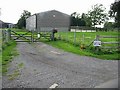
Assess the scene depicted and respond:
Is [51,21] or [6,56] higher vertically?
[51,21]

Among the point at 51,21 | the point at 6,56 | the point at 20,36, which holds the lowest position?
the point at 6,56

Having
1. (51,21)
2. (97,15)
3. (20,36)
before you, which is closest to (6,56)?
(20,36)

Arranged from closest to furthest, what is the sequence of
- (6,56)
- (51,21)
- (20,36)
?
1. (6,56)
2. (20,36)
3. (51,21)

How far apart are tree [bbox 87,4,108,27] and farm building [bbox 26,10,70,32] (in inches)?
1037

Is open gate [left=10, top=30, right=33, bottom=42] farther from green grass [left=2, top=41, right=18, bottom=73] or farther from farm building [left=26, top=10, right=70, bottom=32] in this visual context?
farm building [left=26, top=10, right=70, bottom=32]

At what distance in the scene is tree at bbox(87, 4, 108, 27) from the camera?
10388 cm

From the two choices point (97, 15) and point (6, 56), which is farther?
point (97, 15)

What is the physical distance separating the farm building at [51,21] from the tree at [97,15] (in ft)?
86.4

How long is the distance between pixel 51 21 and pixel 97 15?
1296 inches

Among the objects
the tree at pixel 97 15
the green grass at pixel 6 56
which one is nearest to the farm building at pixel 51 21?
the tree at pixel 97 15

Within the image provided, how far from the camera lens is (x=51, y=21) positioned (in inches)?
3054

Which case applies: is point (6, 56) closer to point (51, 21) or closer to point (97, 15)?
point (51, 21)

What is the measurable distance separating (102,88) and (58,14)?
7543 centimetres

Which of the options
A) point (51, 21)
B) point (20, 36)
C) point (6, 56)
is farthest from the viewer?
point (51, 21)
